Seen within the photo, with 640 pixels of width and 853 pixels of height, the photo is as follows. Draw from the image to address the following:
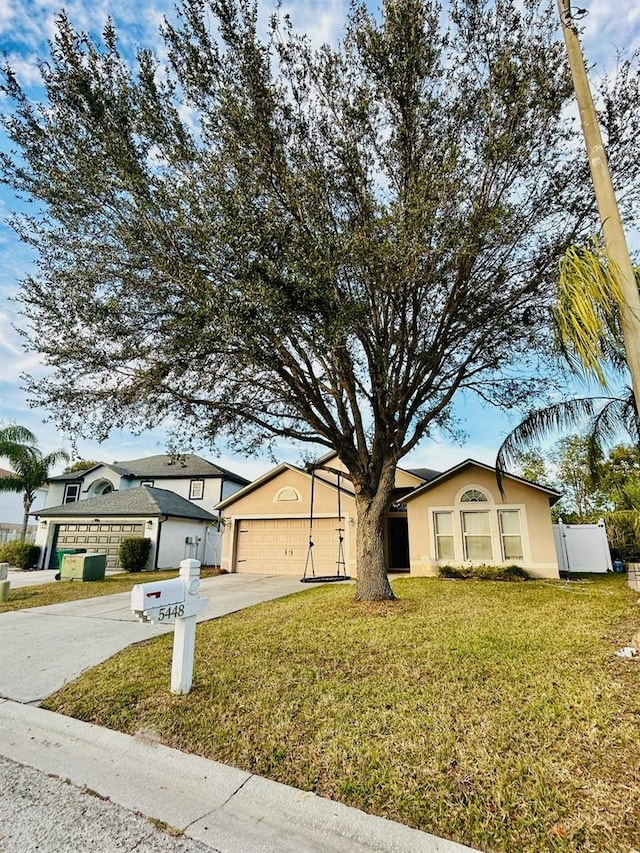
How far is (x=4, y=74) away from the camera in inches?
287

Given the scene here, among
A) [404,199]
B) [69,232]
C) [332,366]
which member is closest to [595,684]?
[332,366]

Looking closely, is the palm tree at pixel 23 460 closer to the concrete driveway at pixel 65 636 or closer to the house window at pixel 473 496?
the concrete driveway at pixel 65 636

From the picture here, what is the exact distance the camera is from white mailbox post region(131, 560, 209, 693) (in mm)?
3869

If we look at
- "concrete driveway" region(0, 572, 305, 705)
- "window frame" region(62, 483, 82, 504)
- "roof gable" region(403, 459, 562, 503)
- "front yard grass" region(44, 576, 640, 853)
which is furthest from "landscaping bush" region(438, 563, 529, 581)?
"window frame" region(62, 483, 82, 504)

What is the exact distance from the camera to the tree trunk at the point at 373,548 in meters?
8.82

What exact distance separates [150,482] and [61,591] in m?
14.2

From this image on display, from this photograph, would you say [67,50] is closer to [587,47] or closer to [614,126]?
[587,47]

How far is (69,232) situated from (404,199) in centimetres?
590

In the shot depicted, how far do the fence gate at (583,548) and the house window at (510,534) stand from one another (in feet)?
11.7

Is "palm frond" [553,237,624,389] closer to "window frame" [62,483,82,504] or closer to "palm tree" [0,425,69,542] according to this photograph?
"palm tree" [0,425,69,542]

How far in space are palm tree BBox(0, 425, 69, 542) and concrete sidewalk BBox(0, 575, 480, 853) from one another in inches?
809

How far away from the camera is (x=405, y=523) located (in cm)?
1912

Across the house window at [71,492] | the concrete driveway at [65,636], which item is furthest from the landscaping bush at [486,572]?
the house window at [71,492]

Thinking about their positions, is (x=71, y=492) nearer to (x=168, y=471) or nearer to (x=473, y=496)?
(x=168, y=471)
